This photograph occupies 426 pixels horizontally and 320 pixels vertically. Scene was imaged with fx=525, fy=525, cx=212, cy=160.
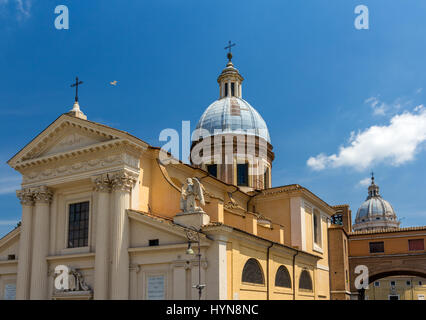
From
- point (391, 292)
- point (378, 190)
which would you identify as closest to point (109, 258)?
point (391, 292)

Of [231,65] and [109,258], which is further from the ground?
[231,65]

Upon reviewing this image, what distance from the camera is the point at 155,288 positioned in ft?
72.8

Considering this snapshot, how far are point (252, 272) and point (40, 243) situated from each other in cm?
1031

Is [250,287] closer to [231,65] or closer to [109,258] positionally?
[109,258]

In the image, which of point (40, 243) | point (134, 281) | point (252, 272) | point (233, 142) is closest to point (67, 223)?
point (40, 243)

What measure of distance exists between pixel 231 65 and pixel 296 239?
1644 centimetres

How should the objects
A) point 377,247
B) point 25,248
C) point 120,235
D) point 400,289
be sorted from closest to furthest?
1. point 120,235
2. point 25,248
3. point 377,247
4. point 400,289

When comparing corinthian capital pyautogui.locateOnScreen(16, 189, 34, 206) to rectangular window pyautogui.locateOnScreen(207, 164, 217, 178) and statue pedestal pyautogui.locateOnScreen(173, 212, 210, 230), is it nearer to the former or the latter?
statue pedestal pyautogui.locateOnScreen(173, 212, 210, 230)

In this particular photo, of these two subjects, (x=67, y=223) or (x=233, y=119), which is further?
(x=233, y=119)

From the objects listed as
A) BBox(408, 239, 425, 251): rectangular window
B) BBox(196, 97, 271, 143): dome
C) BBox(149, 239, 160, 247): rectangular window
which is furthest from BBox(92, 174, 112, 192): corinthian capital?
BBox(408, 239, 425, 251): rectangular window

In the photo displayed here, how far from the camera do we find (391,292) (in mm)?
59750

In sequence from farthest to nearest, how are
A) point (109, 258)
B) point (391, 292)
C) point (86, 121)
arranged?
1. point (391, 292)
2. point (86, 121)
3. point (109, 258)

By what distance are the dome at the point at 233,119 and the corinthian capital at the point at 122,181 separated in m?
15.4

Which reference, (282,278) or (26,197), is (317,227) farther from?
(26,197)
